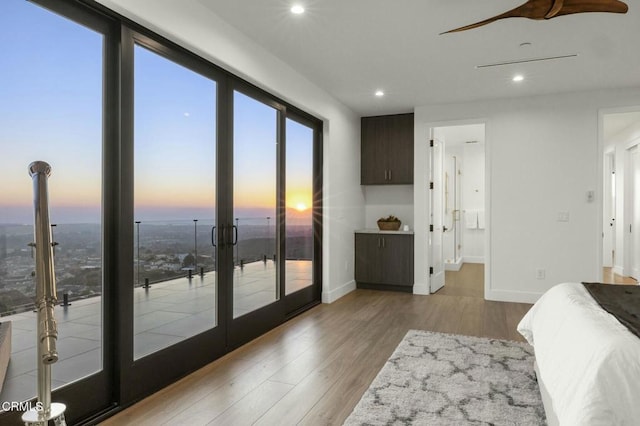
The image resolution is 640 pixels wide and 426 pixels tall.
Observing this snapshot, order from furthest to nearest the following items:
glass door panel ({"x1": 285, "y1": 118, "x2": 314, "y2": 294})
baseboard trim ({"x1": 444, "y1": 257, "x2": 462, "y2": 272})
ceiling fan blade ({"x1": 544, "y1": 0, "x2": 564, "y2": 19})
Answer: baseboard trim ({"x1": 444, "y1": 257, "x2": 462, "y2": 272}) < glass door panel ({"x1": 285, "y1": 118, "x2": 314, "y2": 294}) < ceiling fan blade ({"x1": 544, "y1": 0, "x2": 564, "y2": 19})

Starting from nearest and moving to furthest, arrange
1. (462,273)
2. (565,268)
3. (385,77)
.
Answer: (385,77) < (565,268) < (462,273)

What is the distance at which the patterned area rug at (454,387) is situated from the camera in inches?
90.0

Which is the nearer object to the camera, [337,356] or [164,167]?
[164,167]

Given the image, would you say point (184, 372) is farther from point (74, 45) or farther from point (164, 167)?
point (74, 45)

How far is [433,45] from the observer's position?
12.0ft

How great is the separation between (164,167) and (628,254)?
7600mm

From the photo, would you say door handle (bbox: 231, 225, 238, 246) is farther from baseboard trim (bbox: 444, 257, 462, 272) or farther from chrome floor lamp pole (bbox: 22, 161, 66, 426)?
baseboard trim (bbox: 444, 257, 462, 272)

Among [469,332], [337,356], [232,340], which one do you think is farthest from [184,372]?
[469,332]

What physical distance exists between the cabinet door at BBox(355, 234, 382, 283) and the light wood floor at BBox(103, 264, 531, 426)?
0.71 meters

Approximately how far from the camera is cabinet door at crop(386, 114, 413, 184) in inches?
241

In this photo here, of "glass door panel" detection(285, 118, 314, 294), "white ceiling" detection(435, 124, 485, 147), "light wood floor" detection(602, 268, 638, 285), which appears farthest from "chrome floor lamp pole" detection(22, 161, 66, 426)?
"light wood floor" detection(602, 268, 638, 285)

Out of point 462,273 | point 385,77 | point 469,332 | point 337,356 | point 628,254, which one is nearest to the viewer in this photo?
point 337,356

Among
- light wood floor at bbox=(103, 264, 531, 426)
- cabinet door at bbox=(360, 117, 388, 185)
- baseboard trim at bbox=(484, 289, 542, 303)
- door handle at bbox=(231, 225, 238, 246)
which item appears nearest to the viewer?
light wood floor at bbox=(103, 264, 531, 426)

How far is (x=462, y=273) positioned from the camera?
7832mm
